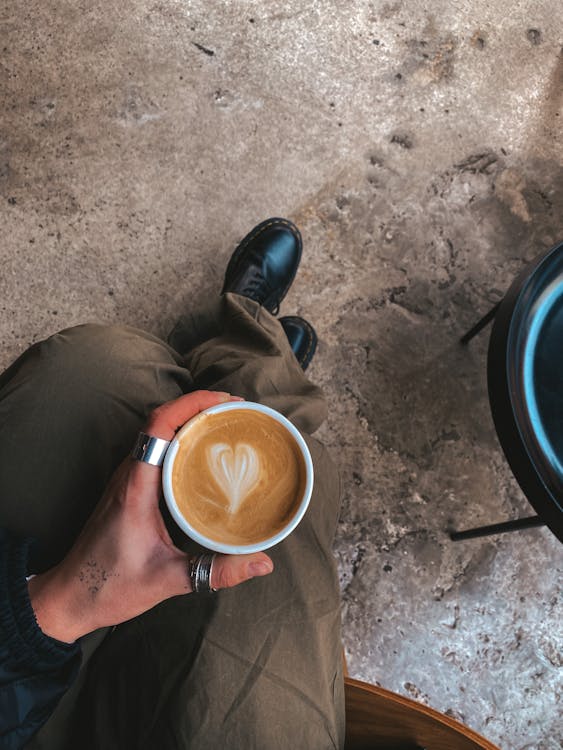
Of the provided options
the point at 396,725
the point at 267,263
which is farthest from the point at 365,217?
the point at 396,725

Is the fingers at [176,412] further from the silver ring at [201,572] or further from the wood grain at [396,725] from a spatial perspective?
the wood grain at [396,725]

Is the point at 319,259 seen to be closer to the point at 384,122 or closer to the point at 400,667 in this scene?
the point at 384,122

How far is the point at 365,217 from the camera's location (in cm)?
197

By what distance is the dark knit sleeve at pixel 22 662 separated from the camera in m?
0.90

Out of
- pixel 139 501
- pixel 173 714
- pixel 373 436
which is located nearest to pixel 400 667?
pixel 373 436

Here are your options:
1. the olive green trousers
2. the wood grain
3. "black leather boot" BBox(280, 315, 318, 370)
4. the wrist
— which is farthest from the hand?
"black leather boot" BBox(280, 315, 318, 370)

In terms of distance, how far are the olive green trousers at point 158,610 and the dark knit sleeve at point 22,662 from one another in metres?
0.12

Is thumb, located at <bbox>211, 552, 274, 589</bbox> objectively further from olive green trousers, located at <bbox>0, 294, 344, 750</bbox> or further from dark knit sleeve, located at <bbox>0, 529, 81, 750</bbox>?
dark knit sleeve, located at <bbox>0, 529, 81, 750</bbox>

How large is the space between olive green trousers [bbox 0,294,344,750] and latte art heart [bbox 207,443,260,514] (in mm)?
187

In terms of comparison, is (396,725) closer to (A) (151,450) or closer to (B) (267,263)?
(A) (151,450)

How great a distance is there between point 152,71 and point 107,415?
1422mm

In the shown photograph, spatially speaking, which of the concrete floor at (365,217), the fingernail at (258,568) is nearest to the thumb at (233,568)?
the fingernail at (258,568)

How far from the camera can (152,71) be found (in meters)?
2.00

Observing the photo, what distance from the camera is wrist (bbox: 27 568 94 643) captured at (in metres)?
0.94
